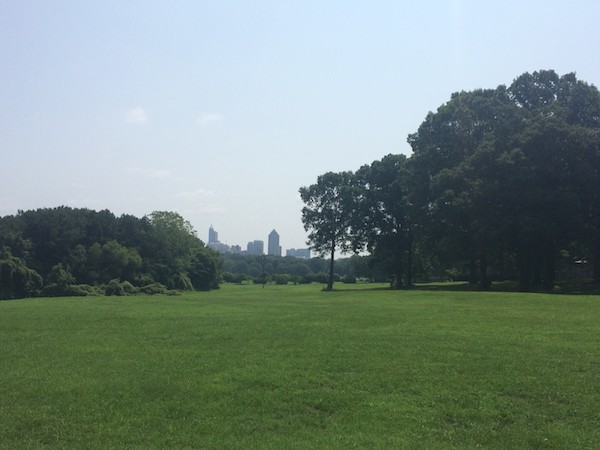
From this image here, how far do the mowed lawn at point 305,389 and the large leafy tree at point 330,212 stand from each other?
176ft

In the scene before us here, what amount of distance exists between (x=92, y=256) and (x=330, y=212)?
Result: 2940 centimetres

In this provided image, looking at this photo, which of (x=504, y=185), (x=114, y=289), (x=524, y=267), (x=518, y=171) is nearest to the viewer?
(x=518, y=171)

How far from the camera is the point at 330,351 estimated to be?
14.6 m

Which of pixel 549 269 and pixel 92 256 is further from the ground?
pixel 92 256

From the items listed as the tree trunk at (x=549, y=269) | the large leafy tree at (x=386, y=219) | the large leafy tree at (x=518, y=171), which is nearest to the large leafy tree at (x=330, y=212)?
the large leafy tree at (x=386, y=219)

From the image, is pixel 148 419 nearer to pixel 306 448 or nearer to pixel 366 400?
pixel 306 448

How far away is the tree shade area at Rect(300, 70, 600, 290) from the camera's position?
45125 millimetres

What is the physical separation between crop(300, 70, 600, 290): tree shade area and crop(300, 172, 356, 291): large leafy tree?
2.25 metres

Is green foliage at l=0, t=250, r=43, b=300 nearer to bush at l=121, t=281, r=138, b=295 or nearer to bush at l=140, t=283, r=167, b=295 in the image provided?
bush at l=121, t=281, r=138, b=295

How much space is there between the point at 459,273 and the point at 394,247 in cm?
2132

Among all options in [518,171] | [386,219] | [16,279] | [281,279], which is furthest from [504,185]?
[281,279]

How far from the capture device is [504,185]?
46.8 m

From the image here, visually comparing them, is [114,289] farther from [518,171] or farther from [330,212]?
[518,171]

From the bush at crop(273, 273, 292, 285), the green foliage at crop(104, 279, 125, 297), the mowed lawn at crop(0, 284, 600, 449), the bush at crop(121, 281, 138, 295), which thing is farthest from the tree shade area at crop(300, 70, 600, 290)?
the bush at crop(273, 273, 292, 285)
